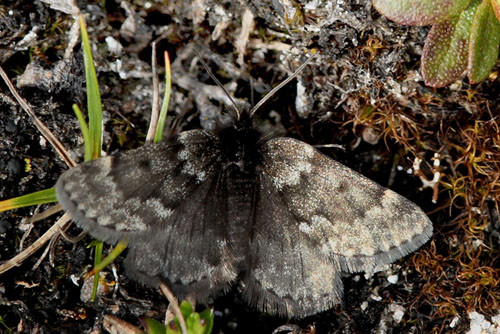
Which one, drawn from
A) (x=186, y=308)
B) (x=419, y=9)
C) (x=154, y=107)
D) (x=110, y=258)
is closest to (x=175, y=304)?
(x=186, y=308)

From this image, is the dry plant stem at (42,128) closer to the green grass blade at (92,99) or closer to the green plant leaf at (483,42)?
the green grass blade at (92,99)

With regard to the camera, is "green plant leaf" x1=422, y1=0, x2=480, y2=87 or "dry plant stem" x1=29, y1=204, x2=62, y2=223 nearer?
"green plant leaf" x1=422, y1=0, x2=480, y2=87

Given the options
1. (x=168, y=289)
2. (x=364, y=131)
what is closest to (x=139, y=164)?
(x=168, y=289)

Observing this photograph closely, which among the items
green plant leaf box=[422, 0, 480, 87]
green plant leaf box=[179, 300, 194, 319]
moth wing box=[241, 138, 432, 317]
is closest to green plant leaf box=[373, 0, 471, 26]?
green plant leaf box=[422, 0, 480, 87]

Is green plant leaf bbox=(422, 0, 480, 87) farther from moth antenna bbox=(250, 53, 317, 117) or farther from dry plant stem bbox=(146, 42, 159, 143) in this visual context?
dry plant stem bbox=(146, 42, 159, 143)

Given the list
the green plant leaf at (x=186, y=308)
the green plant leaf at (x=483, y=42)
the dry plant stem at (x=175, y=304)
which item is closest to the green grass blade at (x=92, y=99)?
the dry plant stem at (x=175, y=304)

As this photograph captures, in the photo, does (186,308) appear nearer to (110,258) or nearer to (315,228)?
(110,258)

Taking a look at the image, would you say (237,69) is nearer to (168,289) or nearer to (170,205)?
(170,205)
